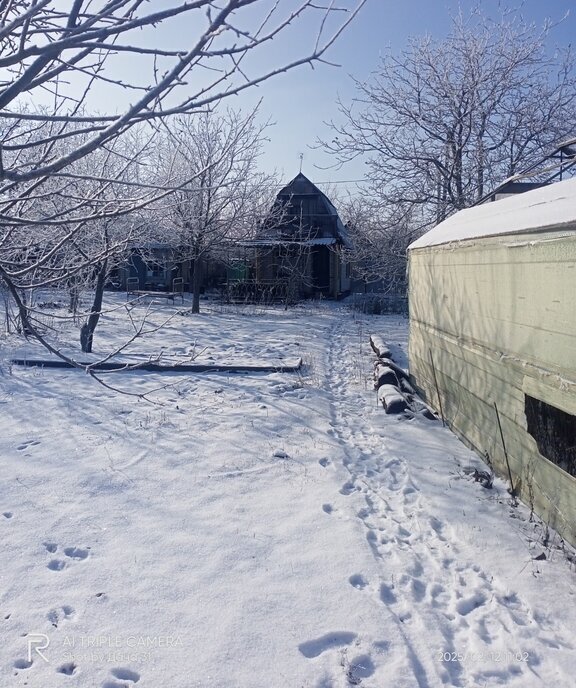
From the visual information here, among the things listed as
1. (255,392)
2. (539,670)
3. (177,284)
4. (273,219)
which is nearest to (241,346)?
(255,392)

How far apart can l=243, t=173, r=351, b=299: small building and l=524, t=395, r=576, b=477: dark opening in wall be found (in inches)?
662

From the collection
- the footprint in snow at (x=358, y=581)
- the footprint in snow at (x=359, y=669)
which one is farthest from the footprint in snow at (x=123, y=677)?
the footprint in snow at (x=358, y=581)

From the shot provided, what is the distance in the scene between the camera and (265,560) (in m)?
3.24

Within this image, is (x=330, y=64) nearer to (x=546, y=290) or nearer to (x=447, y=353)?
(x=546, y=290)

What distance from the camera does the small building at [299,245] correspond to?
818 inches

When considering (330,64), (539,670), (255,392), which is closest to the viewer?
(330,64)

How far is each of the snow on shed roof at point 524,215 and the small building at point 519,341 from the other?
0.04 ft

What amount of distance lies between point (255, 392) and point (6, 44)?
19.2ft

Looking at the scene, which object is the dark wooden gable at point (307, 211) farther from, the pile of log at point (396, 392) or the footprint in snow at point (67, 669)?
the footprint in snow at point (67, 669)

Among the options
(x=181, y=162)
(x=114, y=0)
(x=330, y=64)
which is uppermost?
(x=181, y=162)

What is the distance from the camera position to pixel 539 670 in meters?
2.31

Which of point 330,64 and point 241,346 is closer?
point 330,64

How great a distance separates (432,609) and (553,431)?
5.33 feet

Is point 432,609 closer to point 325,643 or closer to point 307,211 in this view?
point 325,643
